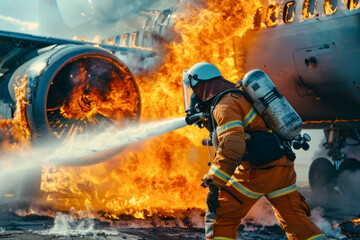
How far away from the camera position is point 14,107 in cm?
524

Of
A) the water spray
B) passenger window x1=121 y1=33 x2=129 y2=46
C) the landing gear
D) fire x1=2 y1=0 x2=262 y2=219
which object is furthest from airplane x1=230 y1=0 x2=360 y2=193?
passenger window x1=121 y1=33 x2=129 y2=46

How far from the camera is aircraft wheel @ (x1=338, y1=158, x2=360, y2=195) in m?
8.49

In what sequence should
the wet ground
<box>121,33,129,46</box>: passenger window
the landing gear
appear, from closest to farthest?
the wet ground
the landing gear
<box>121,33,129,46</box>: passenger window

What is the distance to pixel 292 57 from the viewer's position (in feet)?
18.9

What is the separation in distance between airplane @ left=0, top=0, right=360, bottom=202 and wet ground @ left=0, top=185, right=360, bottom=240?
4.18 feet

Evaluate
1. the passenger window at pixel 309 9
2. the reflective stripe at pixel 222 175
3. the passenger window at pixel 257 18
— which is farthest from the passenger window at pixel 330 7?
the reflective stripe at pixel 222 175

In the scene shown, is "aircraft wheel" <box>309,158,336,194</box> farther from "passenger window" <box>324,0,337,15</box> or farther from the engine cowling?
the engine cowling

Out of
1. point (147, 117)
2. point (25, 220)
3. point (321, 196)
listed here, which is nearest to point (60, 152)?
point (25, 220)

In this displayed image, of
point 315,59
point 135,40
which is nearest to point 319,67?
point 315,59

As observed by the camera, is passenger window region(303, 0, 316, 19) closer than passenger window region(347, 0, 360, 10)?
No

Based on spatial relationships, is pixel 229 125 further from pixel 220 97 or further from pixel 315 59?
pixel 315 59

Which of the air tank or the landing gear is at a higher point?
the air tank

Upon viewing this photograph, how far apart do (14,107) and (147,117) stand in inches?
102

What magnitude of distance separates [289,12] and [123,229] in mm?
4074
